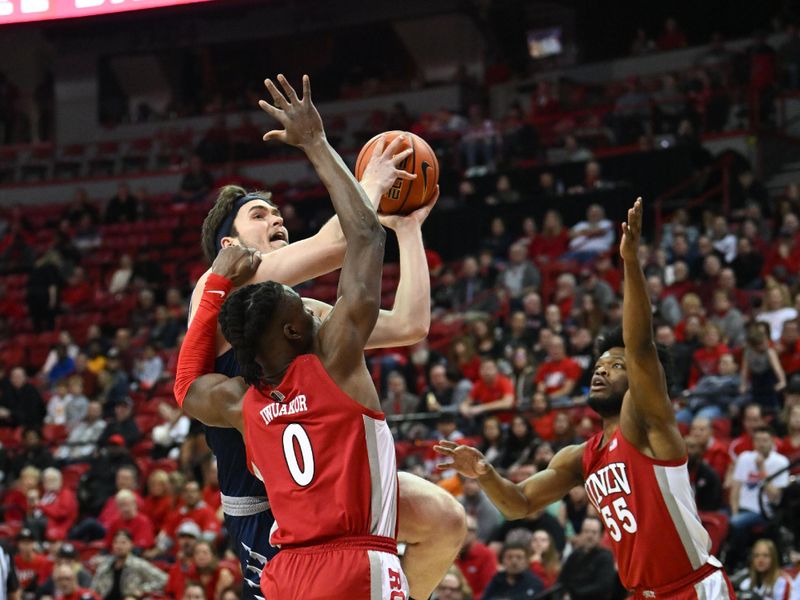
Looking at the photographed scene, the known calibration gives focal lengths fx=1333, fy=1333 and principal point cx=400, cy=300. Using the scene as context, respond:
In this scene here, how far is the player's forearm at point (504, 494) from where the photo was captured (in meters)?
5.50

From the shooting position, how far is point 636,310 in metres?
4.93

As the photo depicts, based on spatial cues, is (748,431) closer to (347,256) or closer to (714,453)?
(714,453)

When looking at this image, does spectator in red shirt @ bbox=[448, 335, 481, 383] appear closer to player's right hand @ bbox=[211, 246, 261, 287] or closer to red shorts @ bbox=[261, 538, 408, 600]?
player's right hand @ bbox=[211, 246, 261, 287]

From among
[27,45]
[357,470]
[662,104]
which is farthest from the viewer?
[27,45]

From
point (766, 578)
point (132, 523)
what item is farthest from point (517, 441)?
point (132, 523)

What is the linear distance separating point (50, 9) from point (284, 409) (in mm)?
4283

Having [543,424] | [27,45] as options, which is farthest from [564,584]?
[27,45]

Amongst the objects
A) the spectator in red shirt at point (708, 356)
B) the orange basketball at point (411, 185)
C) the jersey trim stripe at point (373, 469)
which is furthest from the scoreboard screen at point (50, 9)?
the spectator in red shirt at point (708, 356)

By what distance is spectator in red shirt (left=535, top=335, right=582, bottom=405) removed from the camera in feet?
41.9

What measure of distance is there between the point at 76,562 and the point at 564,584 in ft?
15.3

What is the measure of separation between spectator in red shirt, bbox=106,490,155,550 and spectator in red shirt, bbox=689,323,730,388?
5.19m

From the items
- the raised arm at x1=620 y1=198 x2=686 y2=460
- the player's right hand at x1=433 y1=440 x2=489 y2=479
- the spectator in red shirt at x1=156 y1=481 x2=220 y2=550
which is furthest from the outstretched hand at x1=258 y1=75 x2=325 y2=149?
the spectator in red shirt at x1=156 y1=481 x2=220 y2=550

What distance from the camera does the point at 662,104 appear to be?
20000 mm

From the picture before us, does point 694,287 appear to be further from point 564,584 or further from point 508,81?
point 508,81
